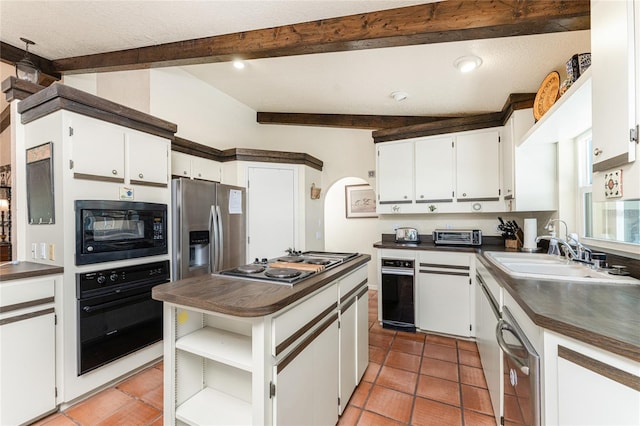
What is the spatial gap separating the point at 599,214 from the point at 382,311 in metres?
2.13

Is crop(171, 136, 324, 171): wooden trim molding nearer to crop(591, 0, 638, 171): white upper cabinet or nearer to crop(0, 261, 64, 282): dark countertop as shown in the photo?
crop(0, 261, 64, 282): dark countertop

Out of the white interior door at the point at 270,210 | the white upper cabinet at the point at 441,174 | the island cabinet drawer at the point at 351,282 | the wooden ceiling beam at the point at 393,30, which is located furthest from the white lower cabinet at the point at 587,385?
the white interior door at the point at 270,210

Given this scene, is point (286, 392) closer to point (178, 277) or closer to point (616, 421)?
point (616, 421)

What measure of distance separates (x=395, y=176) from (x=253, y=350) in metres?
2.88

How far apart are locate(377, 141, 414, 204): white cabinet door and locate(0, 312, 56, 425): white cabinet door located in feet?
10.8

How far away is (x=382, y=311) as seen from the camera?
3250 millimetres

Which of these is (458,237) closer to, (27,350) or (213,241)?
(213,241)

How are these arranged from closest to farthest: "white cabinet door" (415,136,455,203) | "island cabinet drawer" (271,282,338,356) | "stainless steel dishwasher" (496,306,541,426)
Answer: "stainless steel dishwasher" (496,306,541,426), "island cabinet drawer" (271,282,338,356), "white cabinet door" (415,136,455,203)

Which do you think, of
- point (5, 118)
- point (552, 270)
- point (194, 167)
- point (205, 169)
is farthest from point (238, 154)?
point (5, 118)

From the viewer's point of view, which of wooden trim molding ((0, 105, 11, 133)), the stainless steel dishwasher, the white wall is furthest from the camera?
the white wall

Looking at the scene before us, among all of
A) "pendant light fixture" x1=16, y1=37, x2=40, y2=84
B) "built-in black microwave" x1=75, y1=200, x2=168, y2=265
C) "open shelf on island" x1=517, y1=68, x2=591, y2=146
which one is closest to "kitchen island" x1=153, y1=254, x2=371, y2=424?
"built-in black microwave" x1=75, y1=200, x2=168, y2=265

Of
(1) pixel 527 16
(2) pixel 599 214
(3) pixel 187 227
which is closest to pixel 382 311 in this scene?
(2) pixel 599 214

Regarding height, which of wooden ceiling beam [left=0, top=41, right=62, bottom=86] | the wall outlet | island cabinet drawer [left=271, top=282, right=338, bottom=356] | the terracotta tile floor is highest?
wooden ceiling beam [left=0, top=41, right=62, bottom=86]

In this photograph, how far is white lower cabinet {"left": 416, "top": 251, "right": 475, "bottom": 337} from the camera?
2.87 metres
